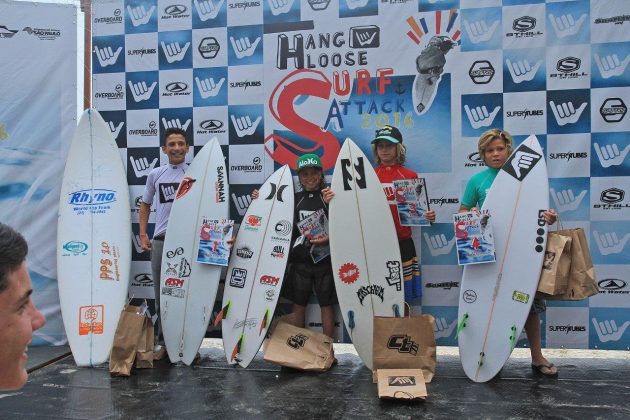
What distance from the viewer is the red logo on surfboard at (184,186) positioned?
386 centimetres

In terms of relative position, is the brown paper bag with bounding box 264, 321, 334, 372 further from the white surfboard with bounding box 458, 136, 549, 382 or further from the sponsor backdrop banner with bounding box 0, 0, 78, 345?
the sponsor backdrop banner with bounding box 0, 0, 78, 345

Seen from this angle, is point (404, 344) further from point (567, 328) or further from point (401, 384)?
point (567, 328)

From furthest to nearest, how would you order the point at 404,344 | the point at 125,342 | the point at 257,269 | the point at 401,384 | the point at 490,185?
1. the point at 257,269
2. the point at 125,342
3. the point at 490,185
4. the point at 404,344
5. the point at 401,384

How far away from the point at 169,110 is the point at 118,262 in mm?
1230

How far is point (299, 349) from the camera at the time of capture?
3484 millimetres

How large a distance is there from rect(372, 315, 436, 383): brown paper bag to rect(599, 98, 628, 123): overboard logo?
1807mm

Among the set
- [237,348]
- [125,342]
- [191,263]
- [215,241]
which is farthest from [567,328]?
[125,342]

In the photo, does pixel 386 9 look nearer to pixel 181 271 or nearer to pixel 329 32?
pixel 329 32

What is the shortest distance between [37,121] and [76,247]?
1060 millimetres

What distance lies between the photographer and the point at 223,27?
3.99 metres

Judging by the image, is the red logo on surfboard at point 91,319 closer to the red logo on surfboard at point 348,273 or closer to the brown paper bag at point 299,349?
the brown paper bag at point 299,349

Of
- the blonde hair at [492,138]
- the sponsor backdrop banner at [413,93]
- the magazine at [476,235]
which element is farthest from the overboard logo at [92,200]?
the blonde hair at [492,138]

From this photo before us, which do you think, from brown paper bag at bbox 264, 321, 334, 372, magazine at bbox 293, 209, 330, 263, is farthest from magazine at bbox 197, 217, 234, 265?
brown paper bag at bbox 264, 321, 334, 372

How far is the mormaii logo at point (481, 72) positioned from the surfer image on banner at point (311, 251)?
1220mm
